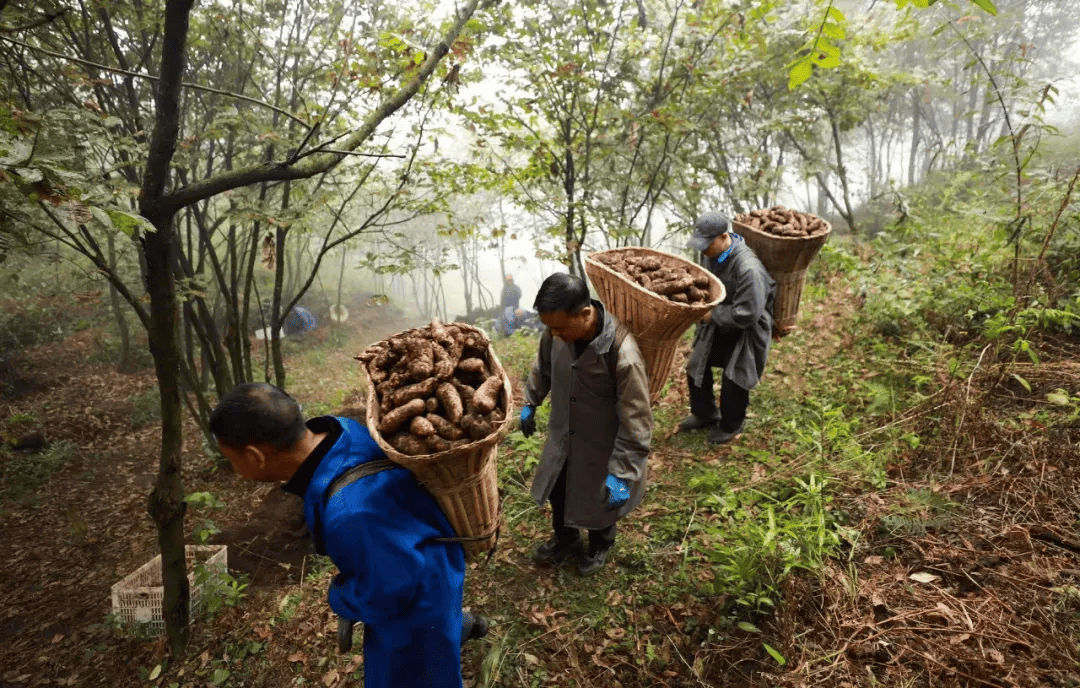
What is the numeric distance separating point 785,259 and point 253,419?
13.8 ft

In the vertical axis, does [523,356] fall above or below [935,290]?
below

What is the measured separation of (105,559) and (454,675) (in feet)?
16.7

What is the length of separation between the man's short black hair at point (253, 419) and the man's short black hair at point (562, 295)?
4.12ft

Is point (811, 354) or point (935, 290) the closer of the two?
point (935, 290)

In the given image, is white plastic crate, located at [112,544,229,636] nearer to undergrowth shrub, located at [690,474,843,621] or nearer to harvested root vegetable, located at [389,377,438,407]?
harvested root vegetable, located at [389,377,438,407]

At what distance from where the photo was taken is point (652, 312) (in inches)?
114

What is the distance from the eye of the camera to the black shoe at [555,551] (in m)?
3.61

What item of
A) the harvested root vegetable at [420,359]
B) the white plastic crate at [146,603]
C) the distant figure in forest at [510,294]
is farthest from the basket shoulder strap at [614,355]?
the distant figure in forest at [510,294]

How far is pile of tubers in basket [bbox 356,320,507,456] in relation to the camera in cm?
175

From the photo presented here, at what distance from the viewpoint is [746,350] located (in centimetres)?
429

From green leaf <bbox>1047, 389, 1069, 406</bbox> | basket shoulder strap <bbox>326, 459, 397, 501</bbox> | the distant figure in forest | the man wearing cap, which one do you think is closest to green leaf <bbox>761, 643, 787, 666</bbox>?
basket shoulder strap <bbox>326, 459, 397, 501</bbox>

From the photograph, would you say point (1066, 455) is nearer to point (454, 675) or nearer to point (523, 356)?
point (454, 675)

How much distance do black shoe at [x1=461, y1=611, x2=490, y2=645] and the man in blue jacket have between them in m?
0.68

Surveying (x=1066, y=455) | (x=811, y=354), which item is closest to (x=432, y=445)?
(x=1066, y=455)
